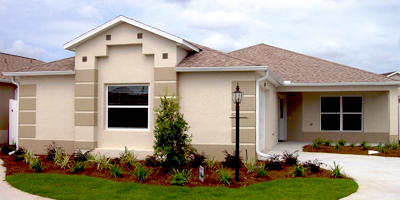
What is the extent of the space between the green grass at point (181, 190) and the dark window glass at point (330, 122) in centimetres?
895

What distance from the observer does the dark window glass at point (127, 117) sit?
11.8 metres

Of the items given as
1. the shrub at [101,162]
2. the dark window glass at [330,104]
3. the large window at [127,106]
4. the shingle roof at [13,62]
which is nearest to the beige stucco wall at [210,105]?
the large window at [127,106]

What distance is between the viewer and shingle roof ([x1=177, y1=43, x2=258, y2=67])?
11086mm

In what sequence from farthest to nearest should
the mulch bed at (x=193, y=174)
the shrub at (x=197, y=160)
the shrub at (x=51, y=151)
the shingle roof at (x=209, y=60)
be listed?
the shrub at (x=51, y=151) → the shingle roof at (x=209, y=60) → the shrub at (x=197, y=160) → the mulch bed at (x=193, y=174)

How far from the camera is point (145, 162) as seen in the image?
10.7m

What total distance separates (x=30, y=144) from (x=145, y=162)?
509 centimetres

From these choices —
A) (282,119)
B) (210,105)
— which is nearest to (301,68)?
(282,119)

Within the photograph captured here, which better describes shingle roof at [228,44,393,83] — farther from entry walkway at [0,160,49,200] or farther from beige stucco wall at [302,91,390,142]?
entry walkway at [0,160,49,200]

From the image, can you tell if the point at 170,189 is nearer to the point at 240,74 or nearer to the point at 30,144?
the point at 240,74

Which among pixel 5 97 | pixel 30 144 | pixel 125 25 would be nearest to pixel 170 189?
pixel 125 25

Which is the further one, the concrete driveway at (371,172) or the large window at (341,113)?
the large window at (341,113)

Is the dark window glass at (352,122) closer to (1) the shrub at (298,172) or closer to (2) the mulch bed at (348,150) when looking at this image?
(2) the mulch bed at (348,150)

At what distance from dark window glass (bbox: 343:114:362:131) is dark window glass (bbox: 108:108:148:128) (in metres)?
9.84

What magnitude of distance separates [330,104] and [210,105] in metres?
8.08
